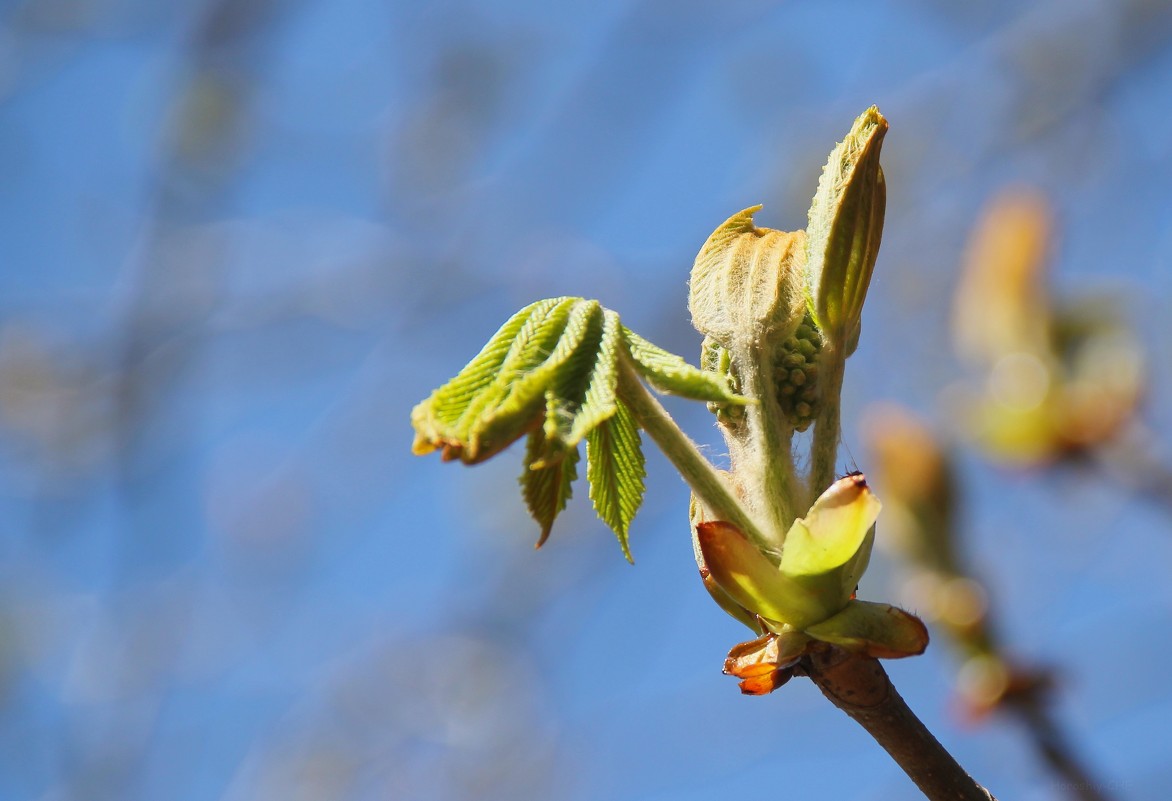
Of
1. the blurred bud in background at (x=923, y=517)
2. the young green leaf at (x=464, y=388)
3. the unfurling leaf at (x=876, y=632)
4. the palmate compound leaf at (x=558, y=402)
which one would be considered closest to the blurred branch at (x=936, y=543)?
the blurred bud in background at (x=923, y=517)

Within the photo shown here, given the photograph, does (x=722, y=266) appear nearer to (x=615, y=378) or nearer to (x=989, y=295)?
(x=615, y=378)

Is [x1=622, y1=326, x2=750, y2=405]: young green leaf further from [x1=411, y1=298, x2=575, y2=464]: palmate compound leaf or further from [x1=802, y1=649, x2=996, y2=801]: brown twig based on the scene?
[x1=802, y1=649, x2=996, y2=801]: brown twig

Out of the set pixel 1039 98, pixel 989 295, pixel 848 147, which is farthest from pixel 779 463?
pixel 1039 98

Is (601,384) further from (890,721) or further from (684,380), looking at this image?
(890,721)

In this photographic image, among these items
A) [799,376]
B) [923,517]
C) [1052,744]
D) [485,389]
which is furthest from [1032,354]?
[485,389]

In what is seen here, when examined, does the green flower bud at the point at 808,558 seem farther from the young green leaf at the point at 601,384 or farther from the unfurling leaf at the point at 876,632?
the young green leaf at the point at 601,384

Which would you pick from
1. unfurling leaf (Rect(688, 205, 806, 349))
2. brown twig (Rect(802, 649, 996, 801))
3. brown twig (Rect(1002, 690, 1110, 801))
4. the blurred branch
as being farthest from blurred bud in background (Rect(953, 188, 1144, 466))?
brown twig (Rect(802, 649, 996, 801))
